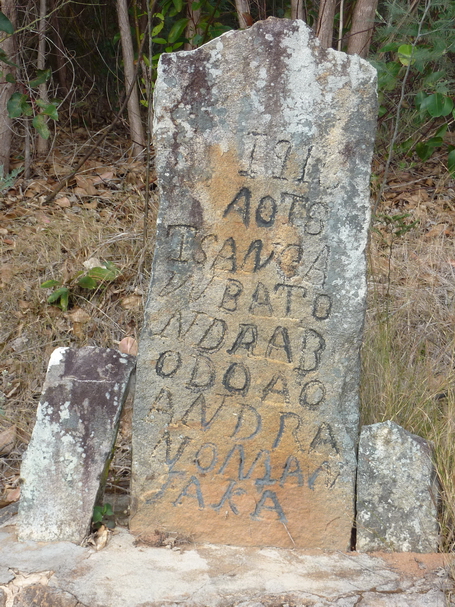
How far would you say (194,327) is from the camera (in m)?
2.48

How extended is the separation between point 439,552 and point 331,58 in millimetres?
1623

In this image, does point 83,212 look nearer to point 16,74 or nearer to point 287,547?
point 16,74

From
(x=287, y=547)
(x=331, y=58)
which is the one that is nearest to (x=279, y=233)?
(x=331, y=58)

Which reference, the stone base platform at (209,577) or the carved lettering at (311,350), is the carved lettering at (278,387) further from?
the stone base platform at (209,577)

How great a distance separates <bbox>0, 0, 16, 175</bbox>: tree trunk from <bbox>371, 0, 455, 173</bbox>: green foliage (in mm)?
2175

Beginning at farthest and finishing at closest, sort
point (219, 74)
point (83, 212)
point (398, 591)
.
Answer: point (83, 212), point (219, 74), point (398, 591)

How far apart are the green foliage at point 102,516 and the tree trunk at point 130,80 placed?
287cm

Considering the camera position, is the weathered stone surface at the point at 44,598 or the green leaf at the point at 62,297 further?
the green leaf at the point at 62,297

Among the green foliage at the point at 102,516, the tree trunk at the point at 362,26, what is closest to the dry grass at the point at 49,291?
the green foliage at the point at 102,516

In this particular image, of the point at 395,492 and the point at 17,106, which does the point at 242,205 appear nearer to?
the point at 395,492

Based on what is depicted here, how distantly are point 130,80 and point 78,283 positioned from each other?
1834mm

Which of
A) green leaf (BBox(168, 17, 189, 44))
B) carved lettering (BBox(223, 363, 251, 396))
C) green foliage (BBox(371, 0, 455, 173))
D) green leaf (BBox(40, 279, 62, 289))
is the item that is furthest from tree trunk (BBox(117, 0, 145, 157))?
carved lettering (BBox(223, 363, 251, 396))

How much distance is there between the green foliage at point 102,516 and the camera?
248 centimetres

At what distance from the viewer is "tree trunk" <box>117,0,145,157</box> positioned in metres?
4.83
